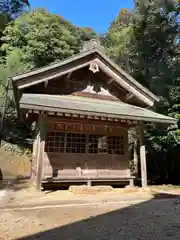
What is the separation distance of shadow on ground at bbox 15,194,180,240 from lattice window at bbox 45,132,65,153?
463cm

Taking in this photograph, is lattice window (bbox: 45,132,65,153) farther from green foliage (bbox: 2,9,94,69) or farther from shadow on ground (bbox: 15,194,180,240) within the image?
green foliage (bbox: 2,9,94,69)

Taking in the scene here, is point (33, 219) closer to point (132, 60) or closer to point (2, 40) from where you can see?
point (132, 60)

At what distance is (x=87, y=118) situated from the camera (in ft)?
31.7

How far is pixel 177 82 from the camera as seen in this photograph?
49.6 feet

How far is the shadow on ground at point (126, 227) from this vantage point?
156 inches

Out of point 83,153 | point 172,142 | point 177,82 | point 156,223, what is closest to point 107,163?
point 83,153

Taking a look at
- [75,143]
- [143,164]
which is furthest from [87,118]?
[143,164]

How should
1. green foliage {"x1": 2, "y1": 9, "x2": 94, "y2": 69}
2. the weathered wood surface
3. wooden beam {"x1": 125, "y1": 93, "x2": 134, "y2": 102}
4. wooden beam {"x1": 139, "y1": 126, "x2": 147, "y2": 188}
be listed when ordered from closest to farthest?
wooden beam {"x1": 139, "y1": 126, "x2": 147, "y2": 188}
the weathered wood surface
wooden beam {"x1": 125, "y1": 93, "x2": 134, "y2": 102}
green foliage {"x1": 2, "y1": 9, "x2": 94, "y2": 69}

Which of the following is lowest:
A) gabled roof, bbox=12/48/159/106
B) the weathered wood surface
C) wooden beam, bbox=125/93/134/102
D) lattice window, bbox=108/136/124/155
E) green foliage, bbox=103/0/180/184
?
the weathered wood surface

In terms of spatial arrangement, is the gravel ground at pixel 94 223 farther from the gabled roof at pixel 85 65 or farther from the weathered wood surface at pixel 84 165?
the gabled roof at pixel 85 65

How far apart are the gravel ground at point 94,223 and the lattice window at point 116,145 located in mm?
4533

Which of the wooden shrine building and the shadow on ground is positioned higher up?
the wooden shrine building

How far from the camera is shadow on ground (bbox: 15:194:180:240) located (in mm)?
3959

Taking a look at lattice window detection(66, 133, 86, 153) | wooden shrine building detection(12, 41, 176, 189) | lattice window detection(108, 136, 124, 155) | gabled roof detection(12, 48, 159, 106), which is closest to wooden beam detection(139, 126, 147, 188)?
wooden shrine building detection(12, 41, 176, 189)
